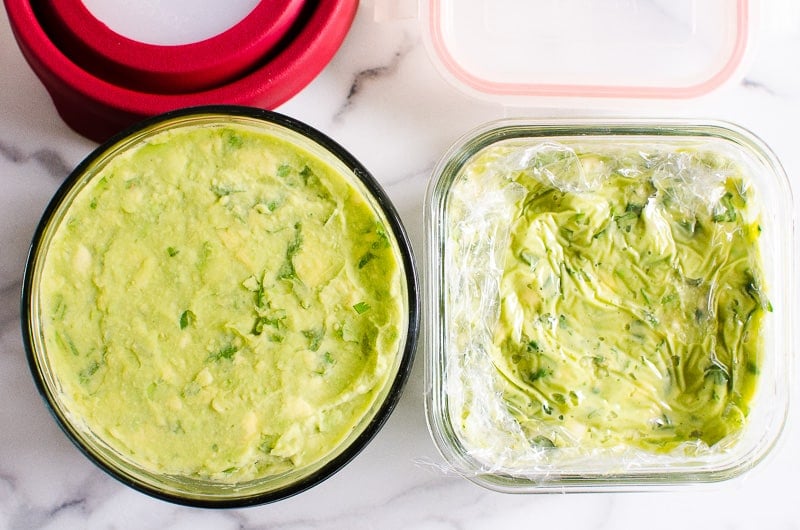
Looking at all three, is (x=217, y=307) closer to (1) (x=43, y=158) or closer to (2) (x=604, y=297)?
(1) (x=43, y=158)

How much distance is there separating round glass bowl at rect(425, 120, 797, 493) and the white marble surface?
73mm

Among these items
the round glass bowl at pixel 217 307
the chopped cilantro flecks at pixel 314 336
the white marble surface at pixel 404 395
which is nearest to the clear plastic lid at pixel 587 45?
the white marble surface at pixel 404 395

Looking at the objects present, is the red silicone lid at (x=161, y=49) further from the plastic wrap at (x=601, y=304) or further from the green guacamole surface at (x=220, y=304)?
the plastic wrap at (x=601, y=304)

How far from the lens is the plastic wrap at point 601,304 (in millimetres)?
1289

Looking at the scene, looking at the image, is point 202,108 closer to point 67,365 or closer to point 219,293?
point 219,293

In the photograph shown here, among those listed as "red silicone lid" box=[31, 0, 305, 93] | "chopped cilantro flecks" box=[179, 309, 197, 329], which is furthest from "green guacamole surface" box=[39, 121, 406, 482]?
"red silicone lid" box=[31, 0, 305, 93]

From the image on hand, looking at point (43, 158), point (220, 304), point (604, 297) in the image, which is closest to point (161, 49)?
point (43, 158)

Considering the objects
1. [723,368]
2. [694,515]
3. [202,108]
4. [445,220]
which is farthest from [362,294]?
[694,515]

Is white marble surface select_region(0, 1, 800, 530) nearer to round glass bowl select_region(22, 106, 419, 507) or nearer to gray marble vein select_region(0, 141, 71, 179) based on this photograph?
gray marble vein select_region(0, 141, 71, 179)

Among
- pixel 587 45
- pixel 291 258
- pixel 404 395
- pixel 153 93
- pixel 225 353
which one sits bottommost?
pixel 404 395

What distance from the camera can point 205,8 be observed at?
1.27m

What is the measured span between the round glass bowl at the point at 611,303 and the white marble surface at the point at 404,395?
0.24 feet

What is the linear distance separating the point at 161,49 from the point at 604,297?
0.71 m

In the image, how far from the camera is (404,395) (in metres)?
1.35
